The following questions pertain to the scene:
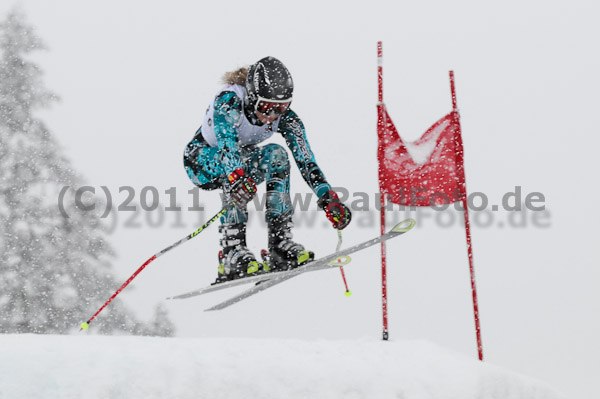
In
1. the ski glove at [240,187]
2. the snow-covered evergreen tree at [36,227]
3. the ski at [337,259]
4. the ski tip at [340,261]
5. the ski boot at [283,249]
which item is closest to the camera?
the ski glove at [240,187]

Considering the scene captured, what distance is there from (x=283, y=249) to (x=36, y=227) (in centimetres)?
668

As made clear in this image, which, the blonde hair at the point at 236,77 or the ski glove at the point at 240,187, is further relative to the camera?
the blonde hair at the point at 236,77

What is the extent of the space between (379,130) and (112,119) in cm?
10196

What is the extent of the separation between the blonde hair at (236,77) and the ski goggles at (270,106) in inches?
13.5

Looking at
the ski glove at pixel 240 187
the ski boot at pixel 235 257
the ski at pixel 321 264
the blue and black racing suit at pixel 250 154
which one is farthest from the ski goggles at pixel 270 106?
the ski at pixel 321 264

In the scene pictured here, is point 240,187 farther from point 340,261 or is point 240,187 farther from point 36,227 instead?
point 36,227

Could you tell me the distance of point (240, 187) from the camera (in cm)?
546

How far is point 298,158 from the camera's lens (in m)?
6.12

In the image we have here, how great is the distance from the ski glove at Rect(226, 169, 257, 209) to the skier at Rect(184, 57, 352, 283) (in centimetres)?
9

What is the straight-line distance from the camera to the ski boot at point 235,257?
5.79 m

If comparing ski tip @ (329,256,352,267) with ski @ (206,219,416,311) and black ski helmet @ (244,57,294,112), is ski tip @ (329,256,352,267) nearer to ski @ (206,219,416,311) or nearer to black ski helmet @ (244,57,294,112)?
ski @ (206,219,416,311)

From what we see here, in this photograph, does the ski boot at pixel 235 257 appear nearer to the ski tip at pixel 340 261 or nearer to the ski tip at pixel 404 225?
the ski tip at pixel 340 261

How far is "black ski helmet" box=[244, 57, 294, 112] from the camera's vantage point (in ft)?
18.4

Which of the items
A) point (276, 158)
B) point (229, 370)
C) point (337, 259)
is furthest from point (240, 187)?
point (229, 370)
